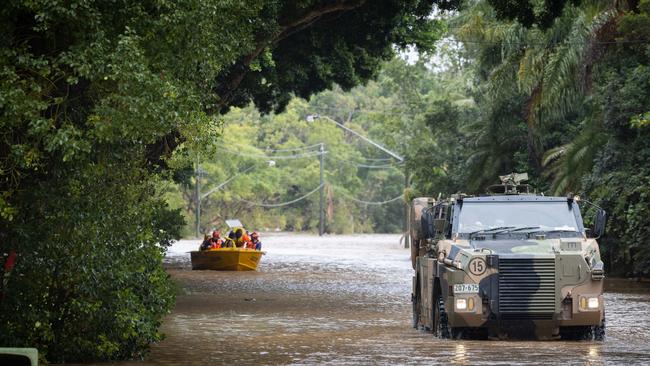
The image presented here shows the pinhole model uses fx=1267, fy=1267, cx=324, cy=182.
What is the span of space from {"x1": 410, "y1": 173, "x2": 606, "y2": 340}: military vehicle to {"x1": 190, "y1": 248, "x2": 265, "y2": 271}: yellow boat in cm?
2834

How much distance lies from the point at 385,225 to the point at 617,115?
96.6 meters

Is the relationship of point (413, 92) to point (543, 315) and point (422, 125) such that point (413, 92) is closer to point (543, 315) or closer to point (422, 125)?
point (422, 125)

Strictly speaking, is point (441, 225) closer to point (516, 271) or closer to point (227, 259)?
point (516, 271)

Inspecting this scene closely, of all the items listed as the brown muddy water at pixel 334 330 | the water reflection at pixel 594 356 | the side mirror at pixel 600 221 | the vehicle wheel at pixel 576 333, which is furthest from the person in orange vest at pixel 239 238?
the water reflection at pixel 594 356

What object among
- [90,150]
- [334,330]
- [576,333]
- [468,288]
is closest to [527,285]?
[468,288]

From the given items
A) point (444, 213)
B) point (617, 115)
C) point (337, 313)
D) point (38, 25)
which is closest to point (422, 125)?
point (617, 115)

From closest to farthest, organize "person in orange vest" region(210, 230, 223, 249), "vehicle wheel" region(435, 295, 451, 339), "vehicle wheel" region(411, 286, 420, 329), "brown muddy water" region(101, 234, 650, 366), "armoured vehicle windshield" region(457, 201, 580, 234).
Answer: "brown muddy water" region(101, 234, 650, 366), "vehicle wheel" region(435, 295, 451, 339), "armoured vehicle windshield" region(457, 201, 580, 234), "vehicle wheel" region(411, 286, 420, 329), "person in orange vest" region(210, 230, 223, 249)

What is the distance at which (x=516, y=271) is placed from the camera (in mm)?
17078

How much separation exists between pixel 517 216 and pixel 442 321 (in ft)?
6.20

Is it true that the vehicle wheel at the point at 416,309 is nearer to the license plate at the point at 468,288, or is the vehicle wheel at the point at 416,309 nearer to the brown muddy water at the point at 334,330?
the brown muddy water at the point at 334,330

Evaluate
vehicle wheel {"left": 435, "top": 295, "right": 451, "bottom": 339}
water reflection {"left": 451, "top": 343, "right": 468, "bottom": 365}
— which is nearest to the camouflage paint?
vehicle wheel {"left": 435, "top": 295, "right": 451, "bottom": 339}

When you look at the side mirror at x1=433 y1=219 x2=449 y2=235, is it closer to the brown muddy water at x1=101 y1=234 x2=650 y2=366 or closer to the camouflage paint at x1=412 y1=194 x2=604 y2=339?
the camouflage paint at x1=412 y1=194 x2=604 y2=339

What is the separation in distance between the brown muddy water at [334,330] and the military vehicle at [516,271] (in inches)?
13.9

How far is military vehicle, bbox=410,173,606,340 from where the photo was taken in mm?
17094
